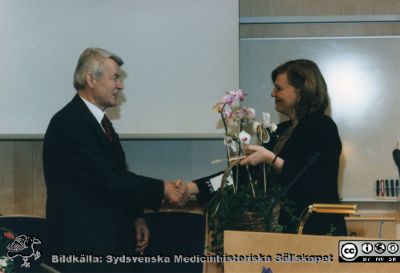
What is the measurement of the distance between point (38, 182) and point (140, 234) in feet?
2.63

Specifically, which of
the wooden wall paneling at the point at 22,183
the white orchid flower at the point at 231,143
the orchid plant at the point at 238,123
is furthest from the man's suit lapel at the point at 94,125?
the wooden wall paneling at the point at 22,183

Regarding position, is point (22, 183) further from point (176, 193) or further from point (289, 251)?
point (289, 251)

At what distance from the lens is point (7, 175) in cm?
399

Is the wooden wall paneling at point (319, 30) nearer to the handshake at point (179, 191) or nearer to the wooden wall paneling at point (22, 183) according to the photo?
the handshake at point (179, 191)

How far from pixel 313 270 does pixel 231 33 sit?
77.6 inches

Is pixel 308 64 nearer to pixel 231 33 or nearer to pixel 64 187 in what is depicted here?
pixel 231 33

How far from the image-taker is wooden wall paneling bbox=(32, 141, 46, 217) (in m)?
3.97

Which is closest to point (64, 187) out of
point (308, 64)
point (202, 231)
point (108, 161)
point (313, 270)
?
point (108, 161)

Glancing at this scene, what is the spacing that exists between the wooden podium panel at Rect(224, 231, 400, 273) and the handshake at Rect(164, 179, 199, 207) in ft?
4.43

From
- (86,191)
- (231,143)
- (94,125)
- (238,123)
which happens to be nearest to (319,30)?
(238,123)

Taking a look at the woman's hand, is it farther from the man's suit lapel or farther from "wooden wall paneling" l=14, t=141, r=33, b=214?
"wooden wall paneling" l=14, t=141, r=33, b=214

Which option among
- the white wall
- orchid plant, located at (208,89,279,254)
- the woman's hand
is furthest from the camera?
the white wall

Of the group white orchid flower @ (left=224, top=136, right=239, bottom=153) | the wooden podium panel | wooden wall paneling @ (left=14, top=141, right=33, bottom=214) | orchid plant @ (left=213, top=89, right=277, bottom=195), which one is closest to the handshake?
orchid plant @ (left=213, top=89, right=277, bottom=195)

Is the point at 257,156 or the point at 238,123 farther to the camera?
the point at 238,123
